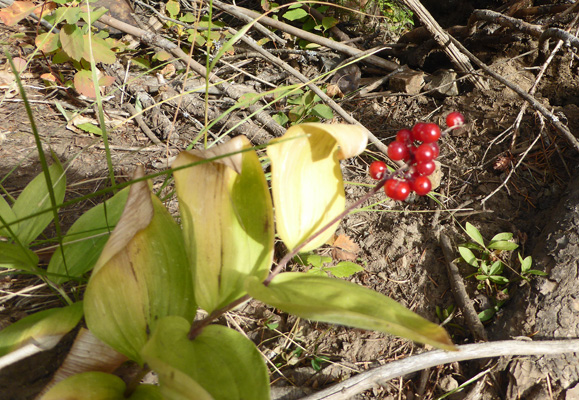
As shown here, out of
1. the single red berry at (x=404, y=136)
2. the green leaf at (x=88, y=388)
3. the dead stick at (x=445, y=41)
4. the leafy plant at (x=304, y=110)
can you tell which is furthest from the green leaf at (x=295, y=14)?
the green leaf at (x=88, y=388)

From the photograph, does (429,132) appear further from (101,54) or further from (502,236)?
(101,54)

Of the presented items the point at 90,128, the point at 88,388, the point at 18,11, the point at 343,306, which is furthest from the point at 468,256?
the point at 18,11

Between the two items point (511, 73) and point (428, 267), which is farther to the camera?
point (511, 73)

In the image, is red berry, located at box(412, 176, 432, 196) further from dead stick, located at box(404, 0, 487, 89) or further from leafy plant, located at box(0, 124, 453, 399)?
dead stick, located at box(404, 0, 487, 89)

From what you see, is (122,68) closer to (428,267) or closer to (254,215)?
(254,215)

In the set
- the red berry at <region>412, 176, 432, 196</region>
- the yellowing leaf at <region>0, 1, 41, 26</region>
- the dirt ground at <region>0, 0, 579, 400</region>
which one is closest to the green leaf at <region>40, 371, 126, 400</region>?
the dirt ground at <region>0, 0, 579, 400</region>

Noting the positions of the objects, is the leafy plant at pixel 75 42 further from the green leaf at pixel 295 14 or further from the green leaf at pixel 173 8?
the green leaf at pixel 295 14

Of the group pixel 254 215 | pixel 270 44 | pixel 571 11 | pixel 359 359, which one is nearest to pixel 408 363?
pixel 359 359
